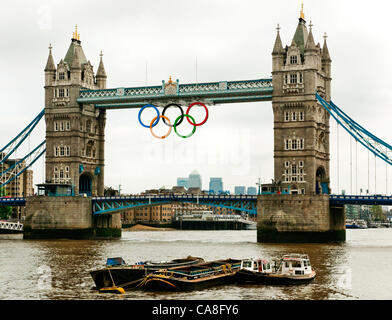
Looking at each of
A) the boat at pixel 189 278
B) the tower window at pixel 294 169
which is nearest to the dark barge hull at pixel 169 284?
the boat at pixel 189 278

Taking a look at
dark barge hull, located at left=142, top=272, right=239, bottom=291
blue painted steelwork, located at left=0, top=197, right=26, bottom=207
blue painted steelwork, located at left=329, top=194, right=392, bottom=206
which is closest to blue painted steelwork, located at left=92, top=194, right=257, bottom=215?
blue painted steelwork, located at left=329, top=194, right=392, bottom=206

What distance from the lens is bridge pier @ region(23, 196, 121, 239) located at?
355ft

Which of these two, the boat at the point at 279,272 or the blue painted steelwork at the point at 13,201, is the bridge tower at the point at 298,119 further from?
the boat at the point at 279,272

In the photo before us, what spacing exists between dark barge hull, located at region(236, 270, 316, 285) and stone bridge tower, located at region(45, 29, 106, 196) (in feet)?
227

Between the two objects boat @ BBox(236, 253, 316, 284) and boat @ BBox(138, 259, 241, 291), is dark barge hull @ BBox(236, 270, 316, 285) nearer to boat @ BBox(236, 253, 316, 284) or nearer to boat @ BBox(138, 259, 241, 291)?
boat @ BBox(236, 253, 316, 284)

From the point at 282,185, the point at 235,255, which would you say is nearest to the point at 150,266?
the point at 235,255

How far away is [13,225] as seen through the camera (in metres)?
136

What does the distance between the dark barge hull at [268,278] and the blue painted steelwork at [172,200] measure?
171 feet

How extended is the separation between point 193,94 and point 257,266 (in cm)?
5814

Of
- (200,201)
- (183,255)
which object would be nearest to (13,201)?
(200,201)

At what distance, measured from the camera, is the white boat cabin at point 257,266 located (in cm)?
4859

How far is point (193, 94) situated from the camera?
104625mm
